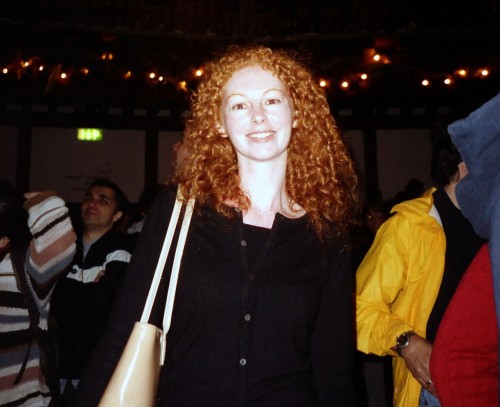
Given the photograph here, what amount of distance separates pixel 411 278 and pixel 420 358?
34cm

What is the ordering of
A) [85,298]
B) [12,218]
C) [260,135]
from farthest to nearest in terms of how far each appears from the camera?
[85,298], [12,218], [260,135]

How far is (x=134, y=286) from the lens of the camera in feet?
4.46

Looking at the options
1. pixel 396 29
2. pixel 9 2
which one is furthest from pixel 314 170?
pixel 9 2

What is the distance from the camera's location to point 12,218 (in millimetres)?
2295

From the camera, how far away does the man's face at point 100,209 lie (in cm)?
323

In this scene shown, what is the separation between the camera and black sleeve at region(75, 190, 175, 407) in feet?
4.10

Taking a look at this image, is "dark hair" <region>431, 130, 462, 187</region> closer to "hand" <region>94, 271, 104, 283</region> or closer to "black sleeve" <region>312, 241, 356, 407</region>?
"black sleeve" <region>312, 241, 356, 407</region>

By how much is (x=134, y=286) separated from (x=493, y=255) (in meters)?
0.92

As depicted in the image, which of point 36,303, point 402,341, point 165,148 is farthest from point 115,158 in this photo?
point 402,341

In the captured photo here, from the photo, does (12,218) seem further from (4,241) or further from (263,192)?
(263,192)

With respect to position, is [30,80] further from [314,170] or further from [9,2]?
[314,170]

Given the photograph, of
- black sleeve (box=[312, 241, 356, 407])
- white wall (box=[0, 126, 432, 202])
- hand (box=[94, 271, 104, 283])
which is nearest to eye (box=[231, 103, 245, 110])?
black sleeve (box=[312, 241, 356, 407])

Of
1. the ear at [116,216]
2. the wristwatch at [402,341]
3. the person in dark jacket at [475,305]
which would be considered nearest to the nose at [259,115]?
the person in dark jacket at [475,305]

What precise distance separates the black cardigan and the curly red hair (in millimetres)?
133
